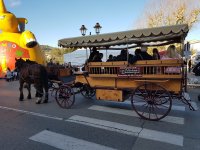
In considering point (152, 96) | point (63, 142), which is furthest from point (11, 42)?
point (63, 142)

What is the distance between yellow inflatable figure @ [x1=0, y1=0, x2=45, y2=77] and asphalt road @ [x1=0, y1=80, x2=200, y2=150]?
9.92m

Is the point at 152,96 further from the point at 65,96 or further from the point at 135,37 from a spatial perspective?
the point at 65,96

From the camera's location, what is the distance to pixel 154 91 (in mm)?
6098

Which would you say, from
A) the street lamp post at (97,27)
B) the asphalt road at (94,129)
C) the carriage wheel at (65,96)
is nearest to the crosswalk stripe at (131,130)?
the asphalt road at (94,129)

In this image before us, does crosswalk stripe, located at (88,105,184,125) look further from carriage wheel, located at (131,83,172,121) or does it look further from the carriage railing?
the carriage railing

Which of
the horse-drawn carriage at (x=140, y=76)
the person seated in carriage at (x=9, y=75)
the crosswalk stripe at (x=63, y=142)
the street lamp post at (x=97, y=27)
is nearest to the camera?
the crosswalk stripe at (x=63, y=142)

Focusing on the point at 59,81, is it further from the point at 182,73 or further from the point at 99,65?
the point at 182,73

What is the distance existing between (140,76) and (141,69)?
20cm

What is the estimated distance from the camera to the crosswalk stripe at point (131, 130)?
15.5 feet

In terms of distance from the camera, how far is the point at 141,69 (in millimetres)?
6090

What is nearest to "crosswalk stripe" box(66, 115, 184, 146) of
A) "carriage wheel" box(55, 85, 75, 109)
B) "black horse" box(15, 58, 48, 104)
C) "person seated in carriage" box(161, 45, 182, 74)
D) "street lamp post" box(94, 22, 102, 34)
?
"carriage wheel" box(55, 85, 75, 109)

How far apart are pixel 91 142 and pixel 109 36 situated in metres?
3.22

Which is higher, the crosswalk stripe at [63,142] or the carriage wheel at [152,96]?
the carriage wheel at [152,96]

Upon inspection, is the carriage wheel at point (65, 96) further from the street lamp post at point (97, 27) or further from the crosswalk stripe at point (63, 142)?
the street lamp post at point (97, 27)
